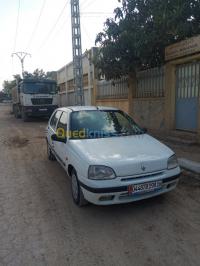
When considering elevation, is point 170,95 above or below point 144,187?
above

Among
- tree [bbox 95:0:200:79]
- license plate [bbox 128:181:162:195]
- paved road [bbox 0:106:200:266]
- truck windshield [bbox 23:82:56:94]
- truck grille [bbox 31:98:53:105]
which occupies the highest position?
tree [bbox 95:0:200:79]

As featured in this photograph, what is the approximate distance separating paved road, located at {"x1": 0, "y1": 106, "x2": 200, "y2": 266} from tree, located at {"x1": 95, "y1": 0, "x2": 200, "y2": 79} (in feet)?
17.4

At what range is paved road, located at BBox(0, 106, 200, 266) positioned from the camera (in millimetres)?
2811

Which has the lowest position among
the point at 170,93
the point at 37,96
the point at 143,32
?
the point at 170,93

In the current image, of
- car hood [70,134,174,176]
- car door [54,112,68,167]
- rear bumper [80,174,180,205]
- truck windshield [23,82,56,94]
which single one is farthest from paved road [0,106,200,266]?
truck windshield [23,82,56,94]

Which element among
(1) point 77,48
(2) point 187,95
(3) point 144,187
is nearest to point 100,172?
(3) point 144,187

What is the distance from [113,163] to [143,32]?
6.79m

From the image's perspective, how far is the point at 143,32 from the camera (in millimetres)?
8930

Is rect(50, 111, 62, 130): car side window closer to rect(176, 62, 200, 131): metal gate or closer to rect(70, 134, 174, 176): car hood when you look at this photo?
rect(70, 134, 174, 176): car hood

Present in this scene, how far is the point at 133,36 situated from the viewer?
9031 mm

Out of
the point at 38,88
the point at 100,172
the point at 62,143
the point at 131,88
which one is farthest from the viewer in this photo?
the point at 38,88

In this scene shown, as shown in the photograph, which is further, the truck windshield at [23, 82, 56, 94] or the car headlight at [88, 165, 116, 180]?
the truck windshield at [23, 82, 56, 94]

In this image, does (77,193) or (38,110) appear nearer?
(77,193)

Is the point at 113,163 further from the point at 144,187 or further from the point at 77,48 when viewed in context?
the point at 77,48
